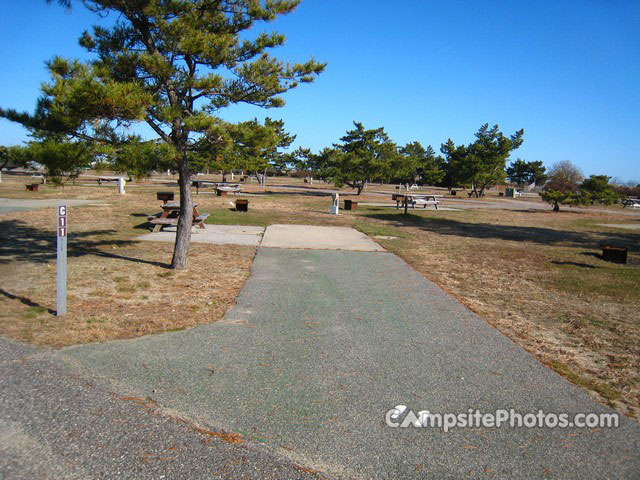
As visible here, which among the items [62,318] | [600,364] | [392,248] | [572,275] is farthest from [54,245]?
[572,275]

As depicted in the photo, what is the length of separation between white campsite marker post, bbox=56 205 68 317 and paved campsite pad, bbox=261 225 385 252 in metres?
5.65

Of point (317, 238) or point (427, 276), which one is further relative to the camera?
point (317, 238)

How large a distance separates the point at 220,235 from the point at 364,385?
A: 8.56 meters

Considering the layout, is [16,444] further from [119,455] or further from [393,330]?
[393,330]

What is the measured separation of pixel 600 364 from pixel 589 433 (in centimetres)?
143

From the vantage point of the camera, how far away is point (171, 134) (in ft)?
22.8

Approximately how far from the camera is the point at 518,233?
15750mm

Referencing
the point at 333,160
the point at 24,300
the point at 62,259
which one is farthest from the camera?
the point at 333,160

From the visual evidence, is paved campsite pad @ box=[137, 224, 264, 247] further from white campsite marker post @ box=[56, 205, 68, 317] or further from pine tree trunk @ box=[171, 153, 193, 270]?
white campsite marker post @ box=[56, 205, 68, 317]

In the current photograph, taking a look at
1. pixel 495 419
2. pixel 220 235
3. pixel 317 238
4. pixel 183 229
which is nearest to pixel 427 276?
pixel 183 229

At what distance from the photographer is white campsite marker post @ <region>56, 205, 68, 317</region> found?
479cm

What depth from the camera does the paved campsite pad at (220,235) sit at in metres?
10.6

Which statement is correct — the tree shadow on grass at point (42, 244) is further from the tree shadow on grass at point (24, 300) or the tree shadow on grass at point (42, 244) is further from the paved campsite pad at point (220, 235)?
the tree shadow on grass at point (24, 300)

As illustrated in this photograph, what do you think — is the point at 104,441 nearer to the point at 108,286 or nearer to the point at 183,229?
the point at 108,286
